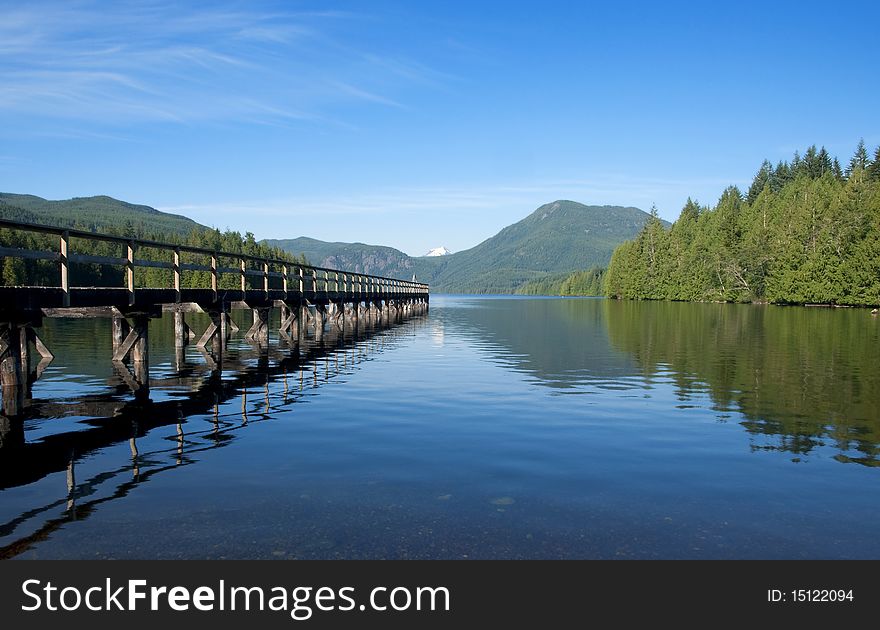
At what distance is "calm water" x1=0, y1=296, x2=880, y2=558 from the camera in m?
6.97

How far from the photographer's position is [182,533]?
7078 mm

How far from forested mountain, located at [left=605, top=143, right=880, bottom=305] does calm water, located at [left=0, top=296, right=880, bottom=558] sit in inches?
3109

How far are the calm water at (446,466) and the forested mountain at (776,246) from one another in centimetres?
7896

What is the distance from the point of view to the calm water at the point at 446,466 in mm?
6973

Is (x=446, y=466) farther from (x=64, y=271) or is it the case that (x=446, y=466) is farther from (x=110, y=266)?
(x=110, y=266)

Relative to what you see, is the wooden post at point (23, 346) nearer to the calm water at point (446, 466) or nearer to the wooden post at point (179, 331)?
the calm water at point (446, 466)

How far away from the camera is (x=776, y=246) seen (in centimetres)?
10231

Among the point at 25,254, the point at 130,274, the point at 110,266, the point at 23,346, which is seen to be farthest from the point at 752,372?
the point at 110,266

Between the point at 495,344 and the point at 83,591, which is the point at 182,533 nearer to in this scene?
the point at 83,591

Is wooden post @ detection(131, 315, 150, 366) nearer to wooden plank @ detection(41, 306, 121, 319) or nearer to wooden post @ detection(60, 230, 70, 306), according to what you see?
wooden plank @ detection(41, 306, 121, 319)

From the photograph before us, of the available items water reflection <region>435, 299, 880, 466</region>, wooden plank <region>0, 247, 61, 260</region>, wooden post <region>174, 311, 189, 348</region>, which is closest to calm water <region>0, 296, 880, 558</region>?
water reflection <region>435, 299, 880, 466</region>

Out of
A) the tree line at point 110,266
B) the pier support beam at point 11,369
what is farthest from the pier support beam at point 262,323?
the tree line at point 110,266

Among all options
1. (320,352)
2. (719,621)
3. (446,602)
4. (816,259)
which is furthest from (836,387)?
(816,259)

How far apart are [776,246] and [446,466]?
107390mm
